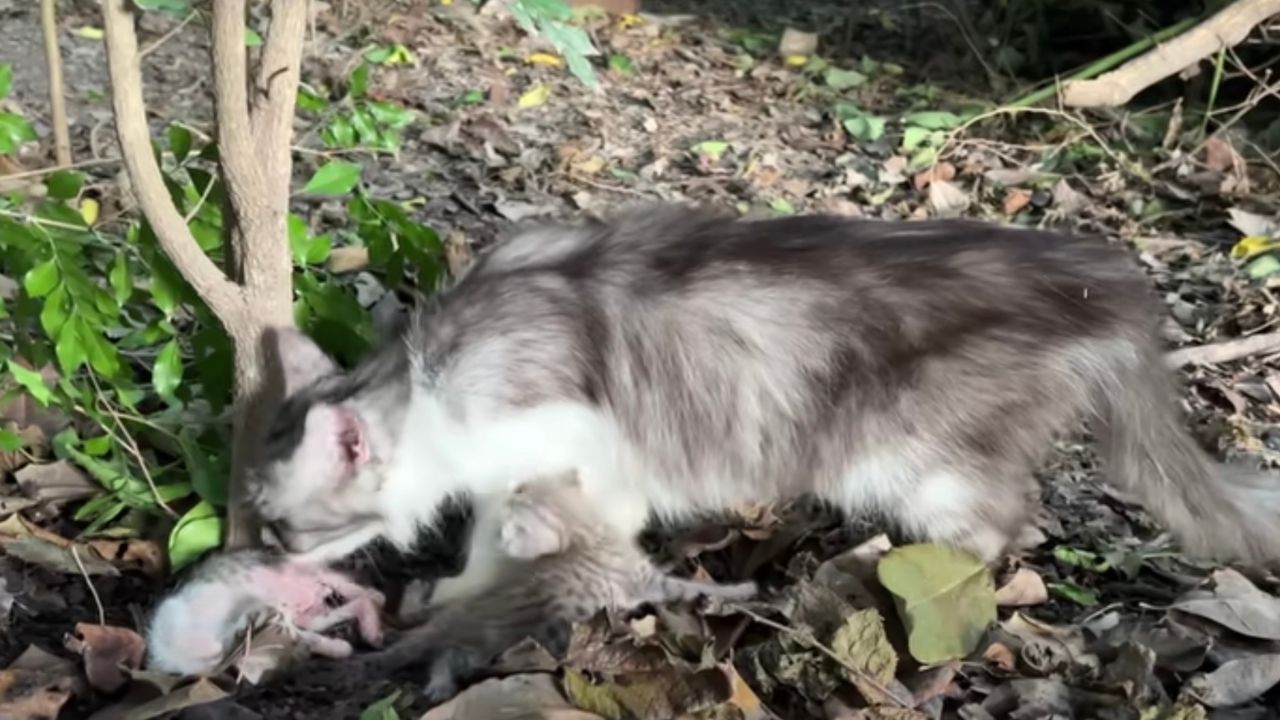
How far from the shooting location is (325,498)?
2855mm

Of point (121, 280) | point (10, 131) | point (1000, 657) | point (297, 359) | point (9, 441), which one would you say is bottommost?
point (1000, 657)

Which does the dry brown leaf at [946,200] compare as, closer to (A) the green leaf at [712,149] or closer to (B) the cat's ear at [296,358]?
(A) the green leaf at [712,149]

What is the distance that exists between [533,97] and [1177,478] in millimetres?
3472

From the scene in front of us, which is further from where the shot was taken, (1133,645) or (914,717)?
(1133,645)

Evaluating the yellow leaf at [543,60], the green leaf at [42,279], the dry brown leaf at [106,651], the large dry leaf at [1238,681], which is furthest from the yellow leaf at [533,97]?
the large dry leaf at [1238,681]

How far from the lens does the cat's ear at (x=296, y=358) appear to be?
278 centimetres

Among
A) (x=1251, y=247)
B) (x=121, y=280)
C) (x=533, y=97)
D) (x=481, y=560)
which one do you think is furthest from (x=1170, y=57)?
(x=121, y=280)

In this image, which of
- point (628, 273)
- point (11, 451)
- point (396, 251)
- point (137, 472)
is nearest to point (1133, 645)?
point (628, 273)

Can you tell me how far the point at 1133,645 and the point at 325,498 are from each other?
1.60 metres

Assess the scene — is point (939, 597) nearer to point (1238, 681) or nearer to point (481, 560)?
point (1238, 681)

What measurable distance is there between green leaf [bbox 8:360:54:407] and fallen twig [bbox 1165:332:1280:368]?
2801 millimetres

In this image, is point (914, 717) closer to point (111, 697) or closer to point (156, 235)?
point (111, 697)

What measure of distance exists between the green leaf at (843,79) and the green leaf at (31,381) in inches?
161

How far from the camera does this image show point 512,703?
2461 mm
